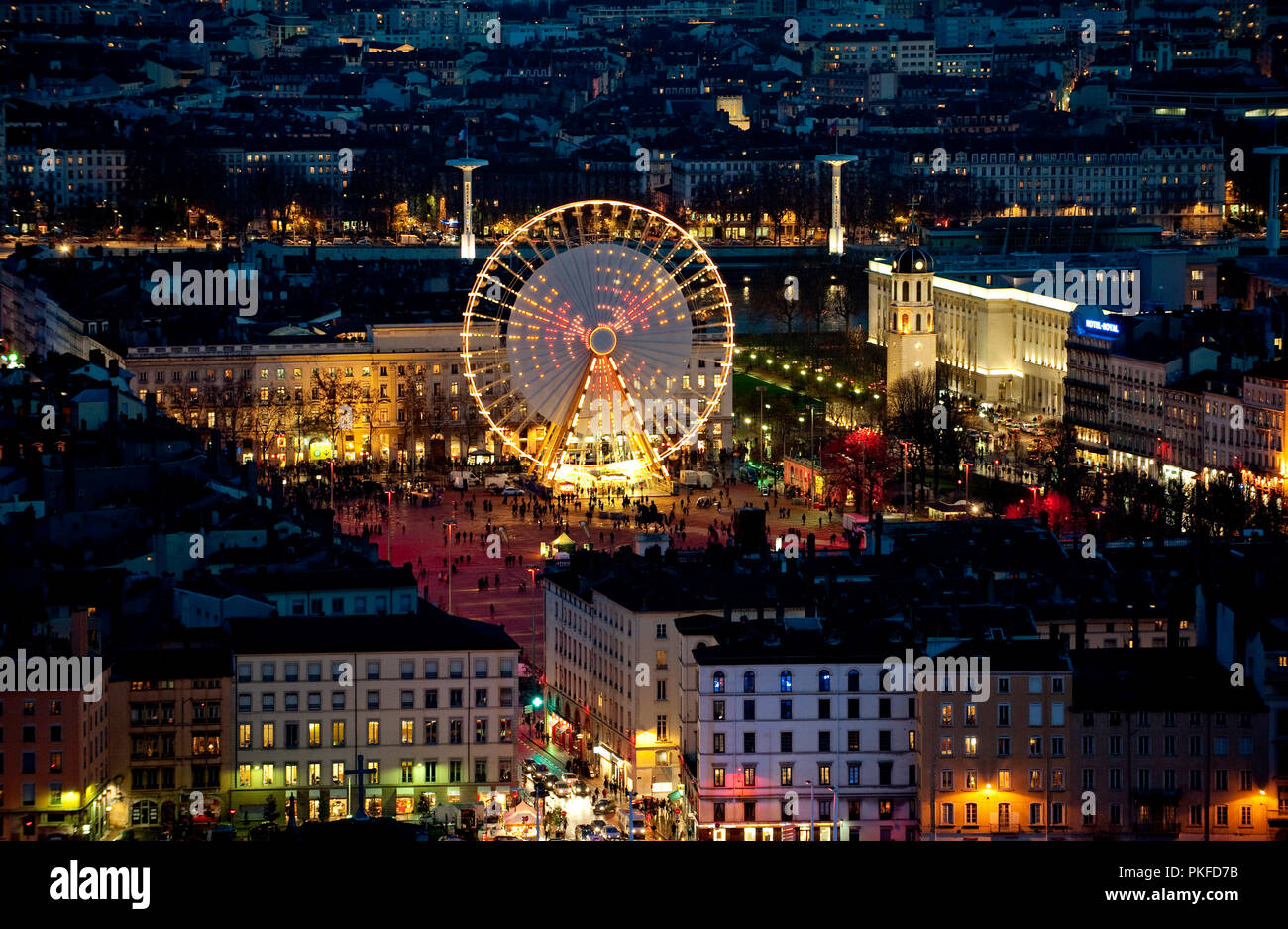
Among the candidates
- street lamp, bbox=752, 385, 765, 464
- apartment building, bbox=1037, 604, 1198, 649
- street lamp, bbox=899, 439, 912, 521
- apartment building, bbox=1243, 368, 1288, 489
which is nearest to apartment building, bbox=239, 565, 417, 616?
apartment building, bbox=1037, 604, 1198, 649

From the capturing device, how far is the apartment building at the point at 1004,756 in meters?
32.0

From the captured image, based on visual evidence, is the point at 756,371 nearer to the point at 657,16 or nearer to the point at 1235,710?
the point at 1235,710

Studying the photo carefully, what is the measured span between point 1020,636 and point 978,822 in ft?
7.06

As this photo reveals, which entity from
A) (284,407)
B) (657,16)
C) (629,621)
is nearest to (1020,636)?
(629,621)

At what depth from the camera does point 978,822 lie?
32219mm

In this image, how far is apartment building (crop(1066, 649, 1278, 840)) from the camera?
104 ft

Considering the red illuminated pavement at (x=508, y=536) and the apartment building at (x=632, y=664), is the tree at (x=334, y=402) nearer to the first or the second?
the red illuminated pavement at (x=508, y=536)

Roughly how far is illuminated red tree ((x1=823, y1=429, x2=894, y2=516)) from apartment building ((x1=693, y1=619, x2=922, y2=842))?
2220 cm

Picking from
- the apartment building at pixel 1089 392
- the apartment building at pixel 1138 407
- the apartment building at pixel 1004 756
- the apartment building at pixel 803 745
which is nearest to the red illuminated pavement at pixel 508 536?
the apartment building at pixel 1138 407

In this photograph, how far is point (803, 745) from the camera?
108ft

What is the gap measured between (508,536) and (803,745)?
74.7ft

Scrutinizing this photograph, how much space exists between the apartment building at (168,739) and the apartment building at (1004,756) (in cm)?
715

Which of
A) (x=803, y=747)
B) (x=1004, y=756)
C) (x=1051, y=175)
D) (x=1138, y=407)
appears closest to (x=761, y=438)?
(x=1138, y=407)

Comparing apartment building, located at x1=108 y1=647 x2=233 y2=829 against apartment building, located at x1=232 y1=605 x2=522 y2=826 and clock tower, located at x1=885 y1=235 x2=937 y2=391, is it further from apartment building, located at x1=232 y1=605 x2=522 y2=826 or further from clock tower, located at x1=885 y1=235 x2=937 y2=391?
clock tower, located at x1=885 y1=235 x2=937 y2=391
